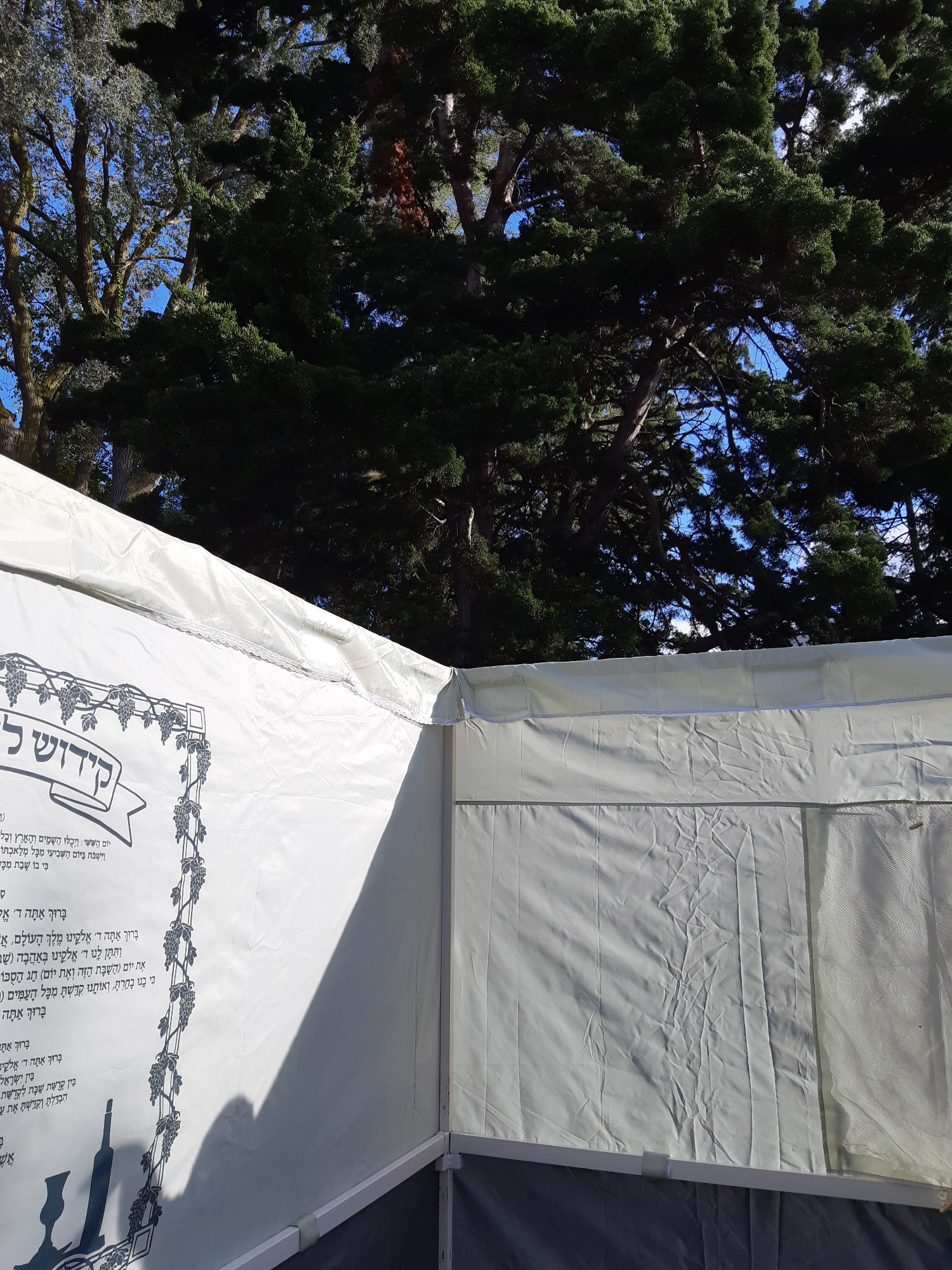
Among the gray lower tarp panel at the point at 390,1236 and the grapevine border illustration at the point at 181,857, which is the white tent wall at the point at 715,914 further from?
the grapevine border illustration at the point at 181,857

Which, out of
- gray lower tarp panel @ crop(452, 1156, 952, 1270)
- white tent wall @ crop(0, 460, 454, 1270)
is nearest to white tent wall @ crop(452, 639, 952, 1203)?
gray lower tarp panel @ crop(452, 1156, 952, 1270)

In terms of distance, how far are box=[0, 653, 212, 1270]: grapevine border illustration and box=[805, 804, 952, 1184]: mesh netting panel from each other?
194cm

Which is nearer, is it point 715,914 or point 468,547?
point 715,914

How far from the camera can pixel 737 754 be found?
3.21m

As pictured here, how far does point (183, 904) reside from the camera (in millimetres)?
2096

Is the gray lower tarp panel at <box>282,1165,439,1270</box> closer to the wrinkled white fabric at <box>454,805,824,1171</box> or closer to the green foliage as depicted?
the wrinkled white fabric at <box>454,805,824,1171</box>

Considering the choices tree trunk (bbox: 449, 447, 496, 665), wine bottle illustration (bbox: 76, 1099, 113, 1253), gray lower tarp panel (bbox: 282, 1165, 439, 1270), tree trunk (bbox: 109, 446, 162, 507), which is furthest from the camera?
tree trunk (bbox: 109, 446, 162, 507)

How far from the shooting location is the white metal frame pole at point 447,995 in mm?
3230

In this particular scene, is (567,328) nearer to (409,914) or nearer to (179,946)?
(409,914)

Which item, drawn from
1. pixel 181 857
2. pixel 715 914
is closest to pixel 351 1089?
pixel 181 857

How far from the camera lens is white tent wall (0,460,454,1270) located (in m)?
1.72

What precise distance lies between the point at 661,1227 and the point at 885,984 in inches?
40.8

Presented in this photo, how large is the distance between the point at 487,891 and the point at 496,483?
568 cm

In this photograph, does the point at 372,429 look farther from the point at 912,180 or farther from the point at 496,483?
the point at 912,180
